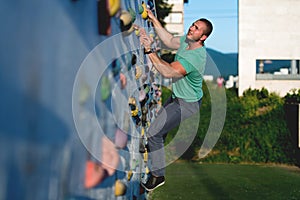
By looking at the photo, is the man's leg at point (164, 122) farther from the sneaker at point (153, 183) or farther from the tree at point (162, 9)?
the tree at point (162, 9)

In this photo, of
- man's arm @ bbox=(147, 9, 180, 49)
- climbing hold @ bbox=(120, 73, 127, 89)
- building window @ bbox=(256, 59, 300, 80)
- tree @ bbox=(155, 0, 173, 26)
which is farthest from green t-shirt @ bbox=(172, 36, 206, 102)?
tree @ bbox=(155, 0, 173, 26)

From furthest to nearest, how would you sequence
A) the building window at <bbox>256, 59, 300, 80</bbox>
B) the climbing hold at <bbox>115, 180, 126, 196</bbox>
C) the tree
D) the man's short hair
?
1. the tree
2. the building window at <bbox>256, 59, 300, 80</bbox>
3. the man's short hair
4. the climbing hold at <bbox>115, 180, 126, 196</bbox>

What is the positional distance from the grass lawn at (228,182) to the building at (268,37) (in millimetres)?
4948

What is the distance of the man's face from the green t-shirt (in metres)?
0.09

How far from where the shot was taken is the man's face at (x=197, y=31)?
385 cm

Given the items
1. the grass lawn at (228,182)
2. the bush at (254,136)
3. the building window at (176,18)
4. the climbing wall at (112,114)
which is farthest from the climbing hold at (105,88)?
the building window at (176,18)

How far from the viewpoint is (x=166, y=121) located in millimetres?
4070

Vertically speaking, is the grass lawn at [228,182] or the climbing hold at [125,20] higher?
the climbing hold at [125,20]

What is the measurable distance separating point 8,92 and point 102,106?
1.09 m

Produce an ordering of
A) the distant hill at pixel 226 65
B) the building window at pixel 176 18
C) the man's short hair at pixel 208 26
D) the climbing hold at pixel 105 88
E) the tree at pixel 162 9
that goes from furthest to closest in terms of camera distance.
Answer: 1. the building window at pixel 176 18
2. the distant hill at pixel 226 65
3. the tree at pixel 162 9
4. the man's short hair at pixel 208 26
5. the climbing hold at pixel 105 88

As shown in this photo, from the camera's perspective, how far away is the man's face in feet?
12.6

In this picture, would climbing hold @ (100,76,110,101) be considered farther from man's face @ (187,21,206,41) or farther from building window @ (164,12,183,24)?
building window @ (164,12,183,24)

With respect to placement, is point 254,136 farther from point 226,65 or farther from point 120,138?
point 226,65

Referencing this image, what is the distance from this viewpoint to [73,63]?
1.67 meters
